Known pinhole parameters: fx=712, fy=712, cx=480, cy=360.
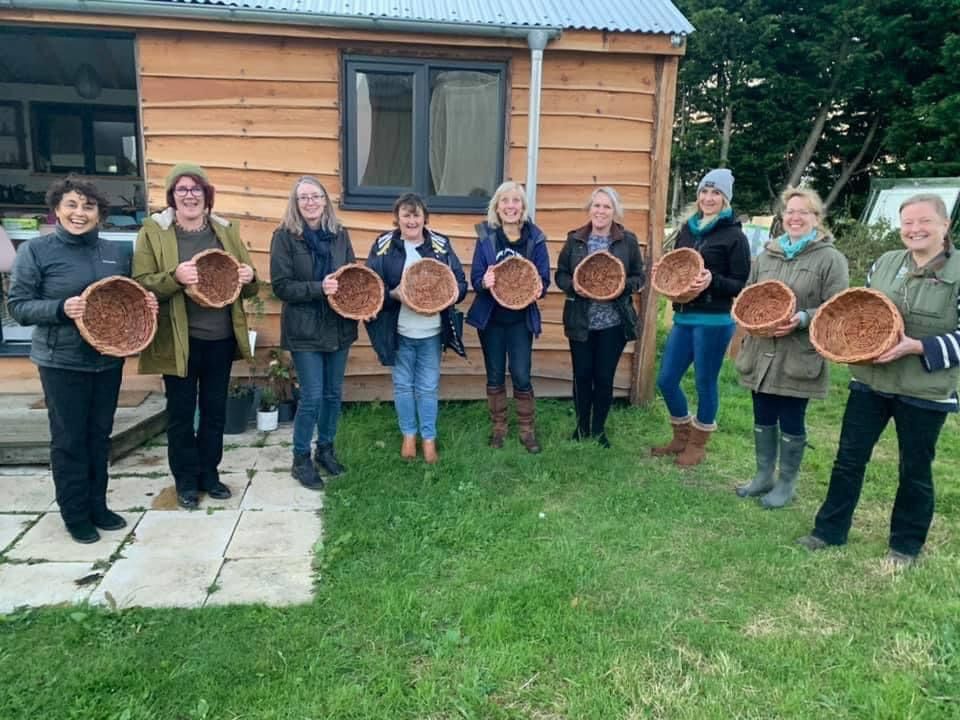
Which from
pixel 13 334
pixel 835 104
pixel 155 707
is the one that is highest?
pixel 835 104

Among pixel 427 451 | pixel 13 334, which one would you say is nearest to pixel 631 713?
pixel 427 451

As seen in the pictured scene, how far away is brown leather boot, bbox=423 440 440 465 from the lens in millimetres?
4598

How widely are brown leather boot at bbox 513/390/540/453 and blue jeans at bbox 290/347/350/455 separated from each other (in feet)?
4.24

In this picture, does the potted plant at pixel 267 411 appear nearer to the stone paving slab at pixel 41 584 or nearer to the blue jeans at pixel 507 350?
the blue jeans at pixel 507 350

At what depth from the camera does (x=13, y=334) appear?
19.4 feet

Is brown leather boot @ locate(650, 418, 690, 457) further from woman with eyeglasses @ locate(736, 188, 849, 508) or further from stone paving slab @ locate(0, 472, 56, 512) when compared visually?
stone paving slab @ locate(0, 472, 56, 512)

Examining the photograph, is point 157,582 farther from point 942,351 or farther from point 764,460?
point 942,351

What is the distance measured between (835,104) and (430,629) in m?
18.9

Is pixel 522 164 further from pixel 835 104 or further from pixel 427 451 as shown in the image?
pixel 835 104

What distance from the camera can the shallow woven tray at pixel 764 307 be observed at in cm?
355

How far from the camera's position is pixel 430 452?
461cm

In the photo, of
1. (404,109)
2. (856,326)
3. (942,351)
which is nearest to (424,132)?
(404,109)

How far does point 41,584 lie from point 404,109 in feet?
13.2

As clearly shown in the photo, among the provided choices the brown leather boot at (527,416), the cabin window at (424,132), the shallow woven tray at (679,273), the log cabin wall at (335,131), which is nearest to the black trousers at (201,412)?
the log cabin wall at (335,131)
